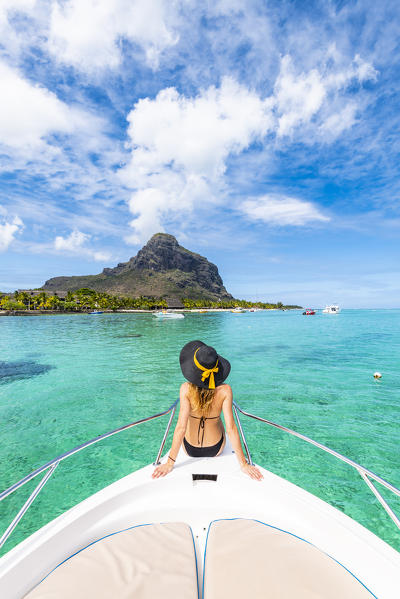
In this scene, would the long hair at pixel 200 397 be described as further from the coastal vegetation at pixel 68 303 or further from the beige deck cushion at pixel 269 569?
the coastal vegetation at pixel 68 303

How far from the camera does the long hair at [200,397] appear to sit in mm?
2994

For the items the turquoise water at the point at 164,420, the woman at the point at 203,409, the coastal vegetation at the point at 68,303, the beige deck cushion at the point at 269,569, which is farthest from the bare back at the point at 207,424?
the coastal vegetation at the point at 68,303

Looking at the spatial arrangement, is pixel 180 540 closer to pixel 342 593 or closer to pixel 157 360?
pixel 342 593

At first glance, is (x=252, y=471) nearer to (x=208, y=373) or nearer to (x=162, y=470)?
(x=162, y=470)

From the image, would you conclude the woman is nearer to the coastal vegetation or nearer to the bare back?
the bare back

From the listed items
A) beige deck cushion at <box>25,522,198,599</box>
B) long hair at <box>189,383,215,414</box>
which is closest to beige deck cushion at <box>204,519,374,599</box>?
beige deck cushion at <box>25,522,198,599</box>

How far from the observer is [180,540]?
7.36 feet

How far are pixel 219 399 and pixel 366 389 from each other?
11.3 meters

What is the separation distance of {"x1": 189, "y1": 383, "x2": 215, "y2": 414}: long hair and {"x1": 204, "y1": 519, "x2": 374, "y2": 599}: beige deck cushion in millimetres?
1039

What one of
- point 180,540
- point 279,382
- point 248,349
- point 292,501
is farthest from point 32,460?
point 248,349

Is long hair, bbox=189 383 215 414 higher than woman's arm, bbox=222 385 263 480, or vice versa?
long hair, bbox=189 383 215 414

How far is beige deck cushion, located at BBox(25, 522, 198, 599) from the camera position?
1.78 metres

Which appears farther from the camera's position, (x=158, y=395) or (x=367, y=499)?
(x=158, y=395)

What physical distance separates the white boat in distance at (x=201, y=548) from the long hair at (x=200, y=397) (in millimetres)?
741
